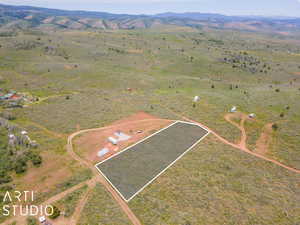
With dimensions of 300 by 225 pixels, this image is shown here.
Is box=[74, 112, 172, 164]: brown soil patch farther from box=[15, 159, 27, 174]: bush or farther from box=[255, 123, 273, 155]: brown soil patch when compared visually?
box=[255, 123, 273, 155]: brown soil patch

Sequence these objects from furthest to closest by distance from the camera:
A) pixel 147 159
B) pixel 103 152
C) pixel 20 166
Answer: pixel 103 152 → pixel 147 159 → pixel 20 166

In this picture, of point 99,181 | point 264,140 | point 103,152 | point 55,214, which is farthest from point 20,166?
point 264,140

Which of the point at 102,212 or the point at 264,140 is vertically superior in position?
the point at 264,140

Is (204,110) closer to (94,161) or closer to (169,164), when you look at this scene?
(169,164)

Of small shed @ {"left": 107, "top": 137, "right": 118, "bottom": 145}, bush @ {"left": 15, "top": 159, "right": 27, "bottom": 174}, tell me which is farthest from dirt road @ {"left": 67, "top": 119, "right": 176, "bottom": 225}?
bush @ {"left": 15, "top": 159, "right": 27, "bottom": 174}

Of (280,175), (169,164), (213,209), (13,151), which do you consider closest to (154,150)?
(169,164)

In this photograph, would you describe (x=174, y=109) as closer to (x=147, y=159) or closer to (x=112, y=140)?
(x=112, y=140)
